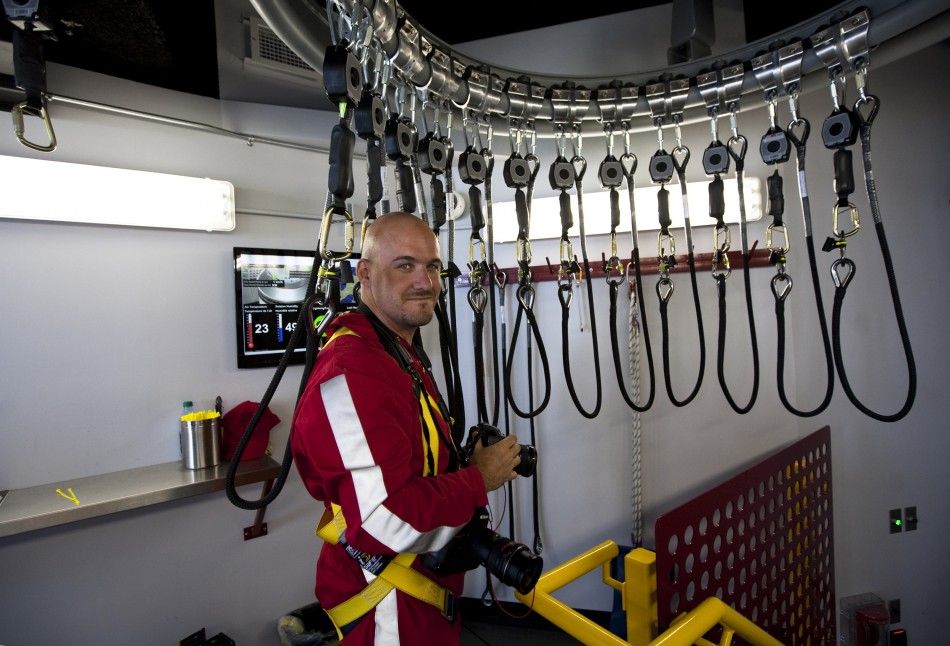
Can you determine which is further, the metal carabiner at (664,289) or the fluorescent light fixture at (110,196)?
the fluorescent light fixture at (110,196)

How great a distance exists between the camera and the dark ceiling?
185cm

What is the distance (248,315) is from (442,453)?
5.10 ft

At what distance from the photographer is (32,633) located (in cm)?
187

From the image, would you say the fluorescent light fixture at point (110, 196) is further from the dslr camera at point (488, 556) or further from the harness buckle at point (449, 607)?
the harness buckle at point (449, 607)

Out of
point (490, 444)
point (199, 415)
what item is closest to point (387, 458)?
point (490, 444)

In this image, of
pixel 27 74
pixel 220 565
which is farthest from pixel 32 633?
pixel 27 74

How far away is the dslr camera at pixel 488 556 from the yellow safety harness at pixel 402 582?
106 millimetres

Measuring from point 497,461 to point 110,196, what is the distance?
1873mm

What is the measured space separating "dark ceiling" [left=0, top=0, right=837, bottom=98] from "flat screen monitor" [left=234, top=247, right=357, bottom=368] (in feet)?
2.65

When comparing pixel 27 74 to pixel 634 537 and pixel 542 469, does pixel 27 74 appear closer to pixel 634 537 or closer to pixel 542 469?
pixel 542 469

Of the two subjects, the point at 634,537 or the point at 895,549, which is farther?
the point at 634,537

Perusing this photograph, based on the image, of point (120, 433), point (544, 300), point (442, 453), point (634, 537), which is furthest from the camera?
point (544, 300)

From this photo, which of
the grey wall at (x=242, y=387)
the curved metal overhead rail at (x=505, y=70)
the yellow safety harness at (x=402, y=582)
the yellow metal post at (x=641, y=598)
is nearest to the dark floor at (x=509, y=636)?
the grey wall at (x=242, y=387)

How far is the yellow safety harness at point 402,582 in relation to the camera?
1157mm
